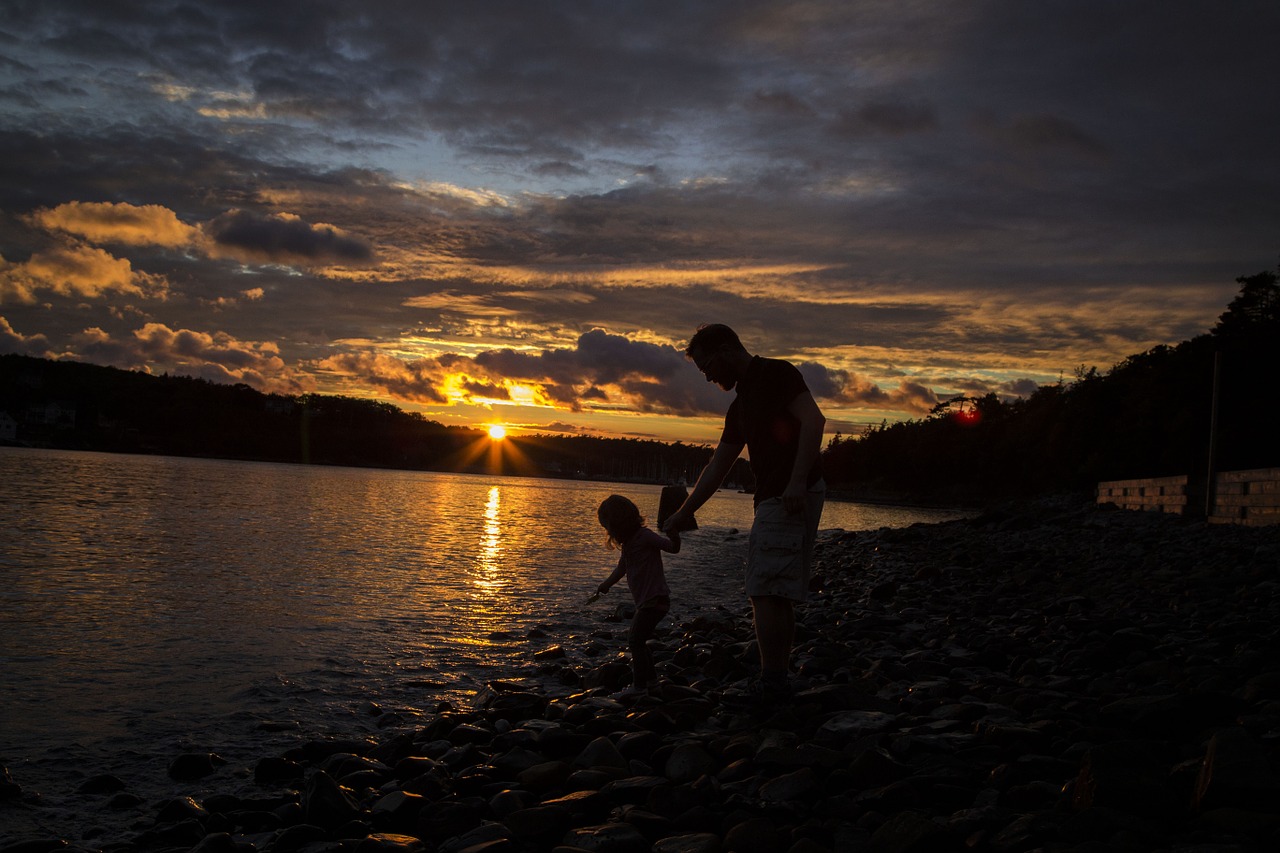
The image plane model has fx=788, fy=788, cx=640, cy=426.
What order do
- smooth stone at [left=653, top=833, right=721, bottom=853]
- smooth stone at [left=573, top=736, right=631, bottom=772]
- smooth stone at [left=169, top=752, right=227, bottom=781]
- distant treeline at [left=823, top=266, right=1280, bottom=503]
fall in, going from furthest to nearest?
distant treeline at [left=823, top=266, right=1280, bottom=503], smooth stone at [left=169, top=752, right=227, bottom=781], smooth stone at [left=573, top=736, right=631, bottom=772], smooth stone at [left=653, top=833, right=721, bottom=853]

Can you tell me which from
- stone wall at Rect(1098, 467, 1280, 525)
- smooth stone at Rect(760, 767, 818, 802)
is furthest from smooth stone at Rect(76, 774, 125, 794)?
stone wall at Rect(1098, 467, 1280, 525)

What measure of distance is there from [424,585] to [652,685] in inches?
398

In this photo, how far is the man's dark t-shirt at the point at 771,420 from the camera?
18.2 feet

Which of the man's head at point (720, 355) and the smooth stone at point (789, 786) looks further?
the man's head at point (720, 355)

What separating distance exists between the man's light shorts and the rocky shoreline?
0.90 m

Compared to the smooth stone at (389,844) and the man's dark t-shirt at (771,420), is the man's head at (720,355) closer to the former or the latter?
the man's dark t-shirt at (771,420)

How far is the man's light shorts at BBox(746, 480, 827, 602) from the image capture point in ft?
17.7

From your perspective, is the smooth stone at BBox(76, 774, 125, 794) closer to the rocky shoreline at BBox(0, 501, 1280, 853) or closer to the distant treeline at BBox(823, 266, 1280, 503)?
the rocky shoreline at BBox(0, 501, 1280, 853)

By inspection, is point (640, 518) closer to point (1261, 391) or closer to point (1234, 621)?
point (1234, 621)

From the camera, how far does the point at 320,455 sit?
18262 centimetres

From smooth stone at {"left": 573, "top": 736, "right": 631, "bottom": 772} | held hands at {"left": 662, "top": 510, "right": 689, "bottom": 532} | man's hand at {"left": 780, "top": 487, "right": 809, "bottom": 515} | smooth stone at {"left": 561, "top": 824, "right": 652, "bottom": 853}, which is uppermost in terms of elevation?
man's hand at {"left": 780, "top": 487, "right": 809, "bottom": 515}

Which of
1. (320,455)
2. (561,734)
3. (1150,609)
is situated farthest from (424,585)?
(320,455)

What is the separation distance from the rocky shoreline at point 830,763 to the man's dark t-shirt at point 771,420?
1634 mm

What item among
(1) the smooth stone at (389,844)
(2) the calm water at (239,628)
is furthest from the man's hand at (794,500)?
(2) the calm water at (239,628)
